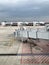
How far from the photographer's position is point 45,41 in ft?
81.2

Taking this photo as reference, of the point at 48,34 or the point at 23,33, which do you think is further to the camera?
the point at 23,33

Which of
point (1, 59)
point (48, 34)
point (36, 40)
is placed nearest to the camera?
point (1, 59)

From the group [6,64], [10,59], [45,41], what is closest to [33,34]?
[45,41]

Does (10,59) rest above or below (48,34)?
below

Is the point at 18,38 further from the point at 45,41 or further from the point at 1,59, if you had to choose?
the point at 1,59

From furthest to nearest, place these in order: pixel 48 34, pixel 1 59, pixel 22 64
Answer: pixel 48 34
pixel 1 59
pixel 22 64

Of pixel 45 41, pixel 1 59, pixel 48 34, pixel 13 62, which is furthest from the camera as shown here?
pixel 45 41

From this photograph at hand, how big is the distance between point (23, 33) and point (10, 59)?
17.1 m

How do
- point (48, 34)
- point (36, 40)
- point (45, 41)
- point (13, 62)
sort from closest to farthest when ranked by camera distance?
point (13, 62) → point (48, 34) → point (45, 41) → point (36, 40)

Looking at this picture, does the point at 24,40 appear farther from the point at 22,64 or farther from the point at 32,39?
the point at 22,64

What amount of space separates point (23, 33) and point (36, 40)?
4902 mm

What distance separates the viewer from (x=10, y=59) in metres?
13.9

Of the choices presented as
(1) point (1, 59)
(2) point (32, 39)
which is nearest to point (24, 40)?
(2) point (32, 39)

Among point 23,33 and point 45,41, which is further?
point 23,33
